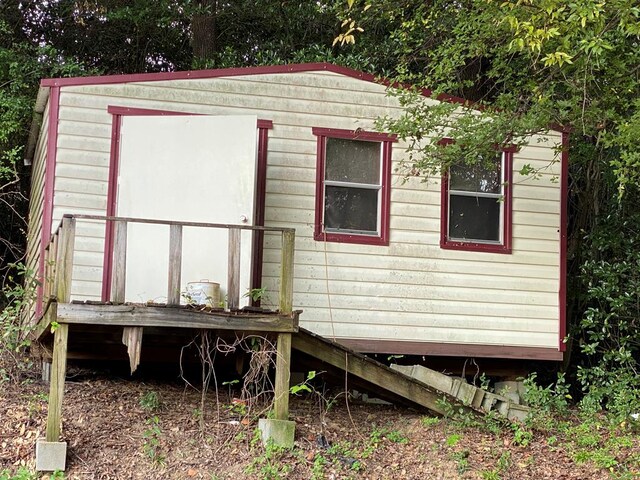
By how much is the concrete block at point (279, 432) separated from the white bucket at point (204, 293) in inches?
49.5

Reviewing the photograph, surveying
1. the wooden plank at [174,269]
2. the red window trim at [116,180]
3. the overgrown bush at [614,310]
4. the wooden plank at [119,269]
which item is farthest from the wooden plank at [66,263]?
the overgrown bush at [614,310]

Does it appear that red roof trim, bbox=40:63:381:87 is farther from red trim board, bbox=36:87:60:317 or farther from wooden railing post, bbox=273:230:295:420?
wooden railing post, bbox=273:230:295:420

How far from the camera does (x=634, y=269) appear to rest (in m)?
12.4

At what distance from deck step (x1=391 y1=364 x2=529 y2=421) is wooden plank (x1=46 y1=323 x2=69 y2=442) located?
144 inches

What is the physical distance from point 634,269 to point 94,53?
12.2 meters

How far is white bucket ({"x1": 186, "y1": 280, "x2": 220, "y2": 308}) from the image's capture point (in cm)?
847

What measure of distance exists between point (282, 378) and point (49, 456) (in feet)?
7.07

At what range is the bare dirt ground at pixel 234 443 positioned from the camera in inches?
308

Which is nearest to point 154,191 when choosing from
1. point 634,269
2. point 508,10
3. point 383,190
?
point 383,190

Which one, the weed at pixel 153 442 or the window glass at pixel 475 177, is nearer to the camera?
the weed at pixel 153 442

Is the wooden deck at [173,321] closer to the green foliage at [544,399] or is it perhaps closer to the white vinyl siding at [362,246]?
the white vinyl siding at [362,246]

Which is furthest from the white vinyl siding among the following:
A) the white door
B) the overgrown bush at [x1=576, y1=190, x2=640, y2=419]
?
the overgrown bush at [x1=576, y1=190, x2=640, y2=419]

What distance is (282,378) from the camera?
8.12m

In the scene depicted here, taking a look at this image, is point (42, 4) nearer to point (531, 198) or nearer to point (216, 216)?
point (216, 216)
